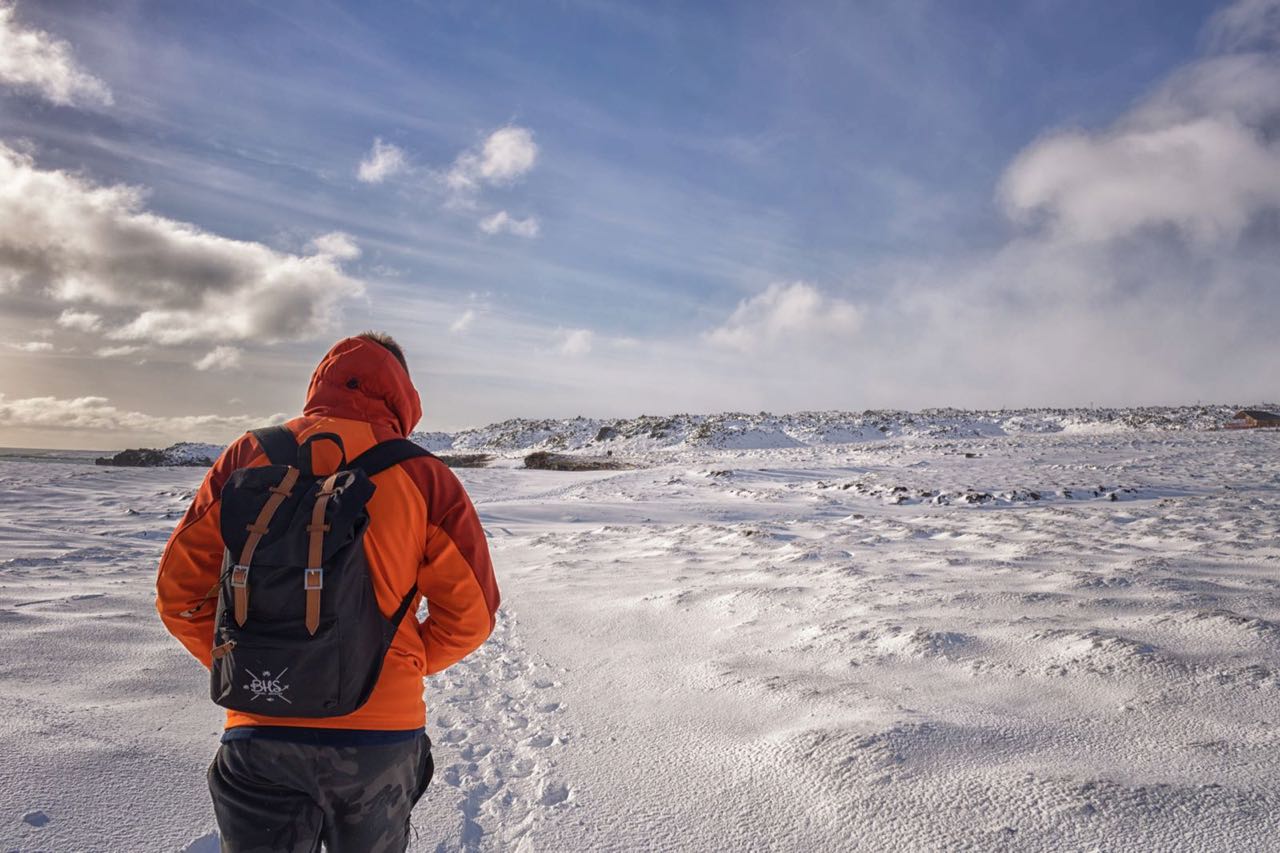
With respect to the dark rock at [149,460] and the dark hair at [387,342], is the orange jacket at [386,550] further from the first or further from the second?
the dark rock at [149,460]

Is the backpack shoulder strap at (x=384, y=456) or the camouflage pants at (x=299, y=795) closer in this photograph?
the camouflage pants at (x=299, y=795)

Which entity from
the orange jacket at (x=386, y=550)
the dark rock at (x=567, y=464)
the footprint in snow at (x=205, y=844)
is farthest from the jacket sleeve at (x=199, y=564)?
the dark rock at (x=567, y=464)

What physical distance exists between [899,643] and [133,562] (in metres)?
9.48

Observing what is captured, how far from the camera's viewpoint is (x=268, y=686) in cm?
174

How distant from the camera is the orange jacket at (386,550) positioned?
6.14 feet

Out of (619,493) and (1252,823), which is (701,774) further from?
(619,493)

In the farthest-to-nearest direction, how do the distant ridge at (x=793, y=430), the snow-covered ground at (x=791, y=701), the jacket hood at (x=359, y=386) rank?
the distant ridge at (x=793, y=430), the snow-covered ground at (x=791, y=701), the jacket hood at (x=359, y=386)

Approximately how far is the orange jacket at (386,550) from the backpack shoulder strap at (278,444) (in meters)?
0.03

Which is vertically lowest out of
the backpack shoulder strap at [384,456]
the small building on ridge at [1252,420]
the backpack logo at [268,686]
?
the backpack logo at [268,686]

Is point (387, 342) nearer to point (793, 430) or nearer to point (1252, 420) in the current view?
point (793, 430)

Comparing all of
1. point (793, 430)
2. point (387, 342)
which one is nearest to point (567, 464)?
point (793, 430)

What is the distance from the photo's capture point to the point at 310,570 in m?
1.70

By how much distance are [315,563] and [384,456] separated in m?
0.35

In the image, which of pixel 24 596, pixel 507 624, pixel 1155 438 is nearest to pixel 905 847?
pixel 507 624
